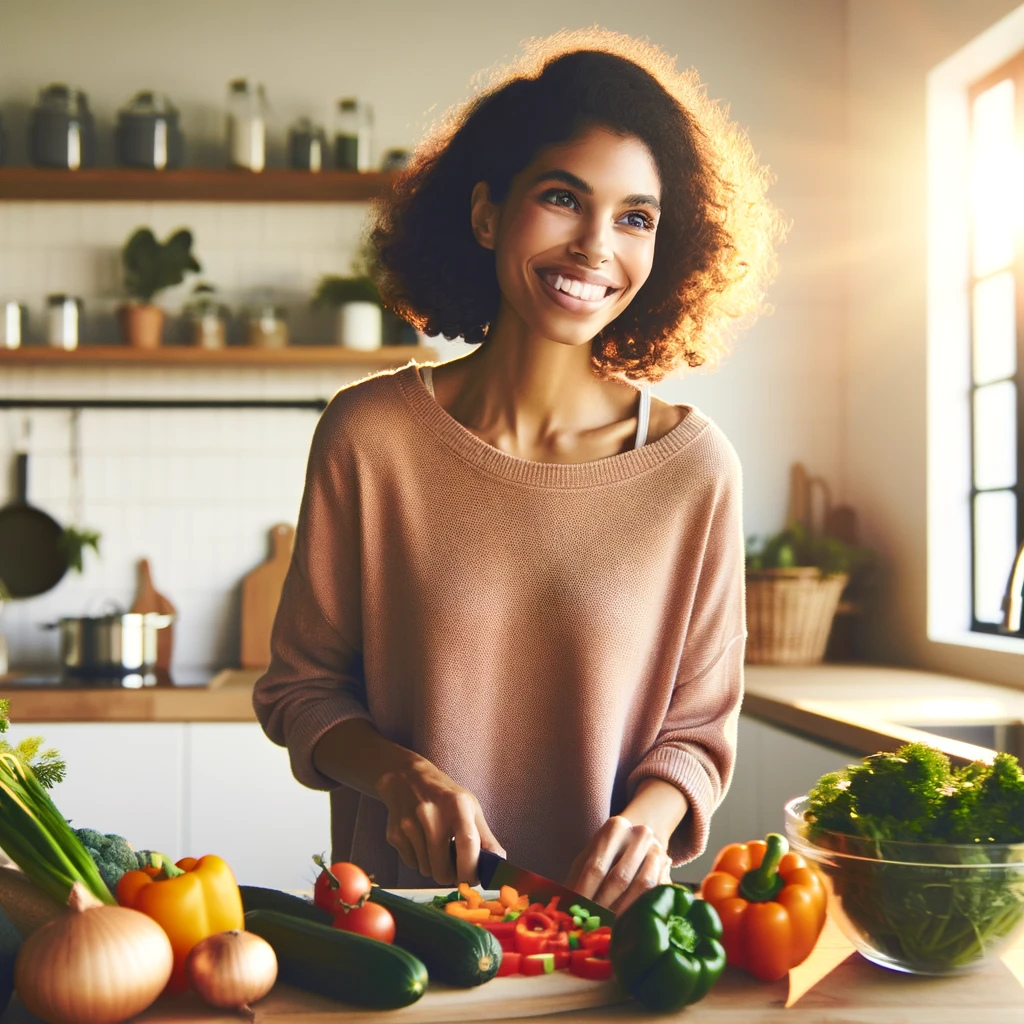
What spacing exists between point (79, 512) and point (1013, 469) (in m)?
2.37

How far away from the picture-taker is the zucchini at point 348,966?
78 centimetres

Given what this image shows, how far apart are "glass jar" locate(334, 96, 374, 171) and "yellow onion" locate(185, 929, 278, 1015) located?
8.64 ft

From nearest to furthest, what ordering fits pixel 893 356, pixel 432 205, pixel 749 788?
1. pixel 432 205
2. pixel 749 788
3. pixel 893 356

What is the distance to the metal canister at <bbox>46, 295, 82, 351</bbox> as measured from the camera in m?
3.08

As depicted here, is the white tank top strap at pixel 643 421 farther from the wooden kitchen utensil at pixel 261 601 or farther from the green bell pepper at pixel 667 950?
the wooden kitchen utensil at pixel 261 601

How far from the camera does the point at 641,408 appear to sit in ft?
4.25

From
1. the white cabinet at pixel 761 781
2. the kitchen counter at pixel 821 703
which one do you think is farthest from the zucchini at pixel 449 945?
the white cabinet at pixel 761 781

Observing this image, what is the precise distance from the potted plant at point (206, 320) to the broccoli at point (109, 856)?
2.31m

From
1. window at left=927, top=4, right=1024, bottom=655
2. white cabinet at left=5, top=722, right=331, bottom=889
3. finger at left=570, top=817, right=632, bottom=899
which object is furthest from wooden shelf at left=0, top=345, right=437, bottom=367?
finger at left=570, top=817, right=632, bottom=899

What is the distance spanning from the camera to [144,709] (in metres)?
2.65

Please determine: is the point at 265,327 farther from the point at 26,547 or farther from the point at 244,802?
the point at 244,802

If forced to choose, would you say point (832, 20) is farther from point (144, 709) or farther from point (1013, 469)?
point (144, 709)

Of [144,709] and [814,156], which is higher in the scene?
[814,156]

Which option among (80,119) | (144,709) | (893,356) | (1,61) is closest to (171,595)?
(144,709)
